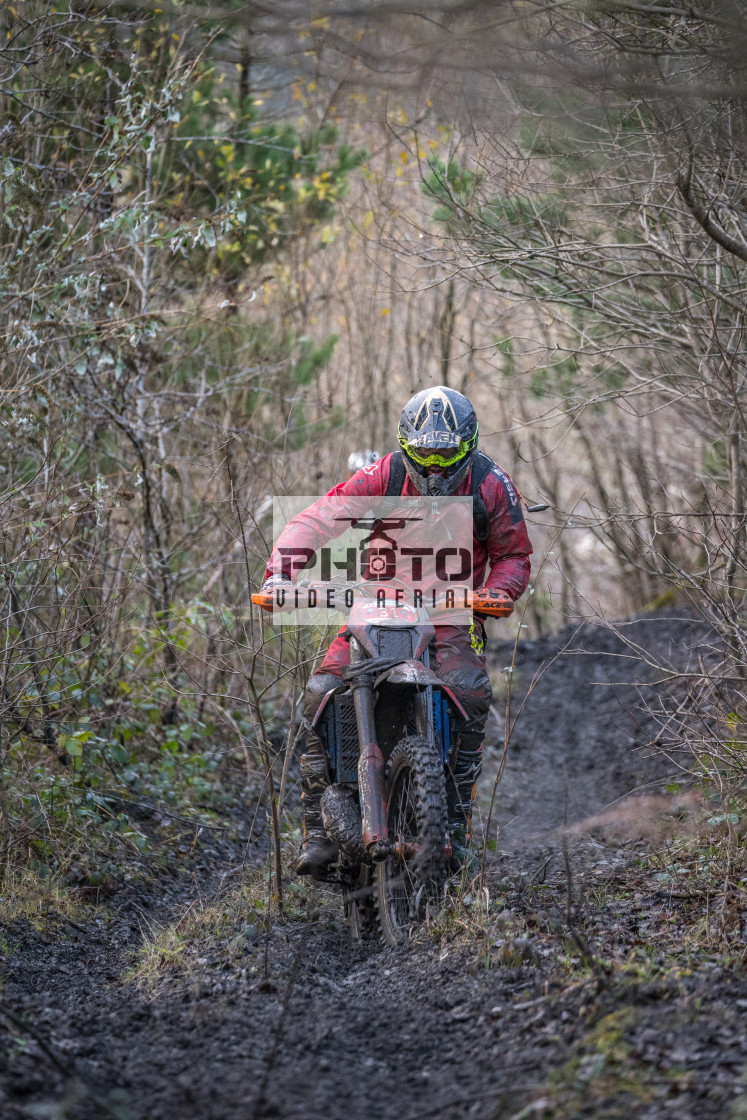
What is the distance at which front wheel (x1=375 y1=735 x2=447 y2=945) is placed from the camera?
4.21m

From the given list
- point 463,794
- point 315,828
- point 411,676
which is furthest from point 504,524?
point 315,828

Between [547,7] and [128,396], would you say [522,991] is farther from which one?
[128,396]

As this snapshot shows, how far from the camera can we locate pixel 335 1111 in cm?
283

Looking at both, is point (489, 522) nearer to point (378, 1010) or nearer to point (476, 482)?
point (476, 482)

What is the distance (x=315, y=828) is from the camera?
5.10m

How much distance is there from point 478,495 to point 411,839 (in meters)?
1.65

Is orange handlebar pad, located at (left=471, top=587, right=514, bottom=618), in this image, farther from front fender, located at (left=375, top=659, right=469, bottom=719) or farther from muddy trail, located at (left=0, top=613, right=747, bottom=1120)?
muddy trail, located at (left=0, top=613, right=747, bottom=1120)

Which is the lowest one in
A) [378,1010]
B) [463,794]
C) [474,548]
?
[378,1010]

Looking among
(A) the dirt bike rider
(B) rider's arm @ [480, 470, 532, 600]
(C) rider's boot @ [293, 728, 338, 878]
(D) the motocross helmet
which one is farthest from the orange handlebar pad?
(C) rider's boot @ [293, 728, 338, 878]

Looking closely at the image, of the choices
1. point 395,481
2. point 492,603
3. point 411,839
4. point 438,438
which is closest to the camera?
point 411,839

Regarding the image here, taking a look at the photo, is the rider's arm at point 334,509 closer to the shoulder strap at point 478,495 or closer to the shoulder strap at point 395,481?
the shoulder strap at point 395,481

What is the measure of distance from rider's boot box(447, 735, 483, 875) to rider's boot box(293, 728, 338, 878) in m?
0.55

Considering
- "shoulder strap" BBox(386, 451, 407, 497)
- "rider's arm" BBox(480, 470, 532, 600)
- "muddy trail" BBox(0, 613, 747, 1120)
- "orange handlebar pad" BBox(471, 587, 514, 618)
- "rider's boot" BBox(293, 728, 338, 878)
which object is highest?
"shoulder strap" BBox(386, 451, 407, 497)

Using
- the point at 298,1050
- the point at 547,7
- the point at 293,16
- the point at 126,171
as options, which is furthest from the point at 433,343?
the point at 298,1050
